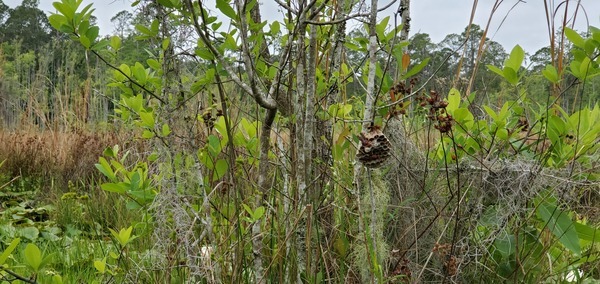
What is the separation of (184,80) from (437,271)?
104 cm

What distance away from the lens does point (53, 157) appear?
500 centimetres

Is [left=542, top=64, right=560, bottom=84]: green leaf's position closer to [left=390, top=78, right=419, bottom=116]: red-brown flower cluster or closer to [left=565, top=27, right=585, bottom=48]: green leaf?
[left=565, top=27, right=585, bottom=48]: green leaf

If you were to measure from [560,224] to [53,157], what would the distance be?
16.2 ft

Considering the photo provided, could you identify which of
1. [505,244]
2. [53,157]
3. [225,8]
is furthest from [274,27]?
[53,157]

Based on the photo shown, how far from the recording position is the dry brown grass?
468cm

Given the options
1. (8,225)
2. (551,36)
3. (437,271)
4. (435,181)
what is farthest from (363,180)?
(8,225)

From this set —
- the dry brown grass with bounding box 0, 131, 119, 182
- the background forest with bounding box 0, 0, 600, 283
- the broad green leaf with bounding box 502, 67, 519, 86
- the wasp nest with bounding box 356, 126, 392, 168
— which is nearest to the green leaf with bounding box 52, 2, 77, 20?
the background forest with bounding box 0, 0, 600, 283

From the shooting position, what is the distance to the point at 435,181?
1564 millimetres

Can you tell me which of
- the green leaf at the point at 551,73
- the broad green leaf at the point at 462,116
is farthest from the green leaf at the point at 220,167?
the green leaf at the point at 551,73

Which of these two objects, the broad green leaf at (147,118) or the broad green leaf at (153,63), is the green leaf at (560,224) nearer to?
the broad green leaf at (147,118)

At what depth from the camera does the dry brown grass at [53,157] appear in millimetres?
4680

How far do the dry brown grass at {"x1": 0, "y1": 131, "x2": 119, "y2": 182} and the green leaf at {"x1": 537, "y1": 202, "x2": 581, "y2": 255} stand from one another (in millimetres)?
4173

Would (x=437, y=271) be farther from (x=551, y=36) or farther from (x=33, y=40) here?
(x=33, y=40)

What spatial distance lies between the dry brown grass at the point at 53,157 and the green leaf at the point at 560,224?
417 centimetres
